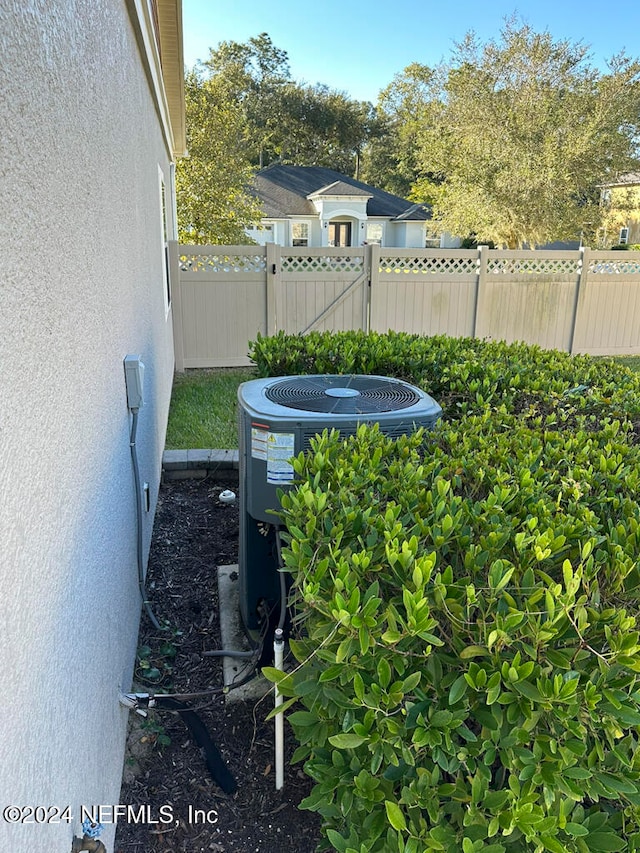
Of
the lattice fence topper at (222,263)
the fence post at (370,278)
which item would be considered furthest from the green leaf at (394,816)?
the fence post at (370,278)

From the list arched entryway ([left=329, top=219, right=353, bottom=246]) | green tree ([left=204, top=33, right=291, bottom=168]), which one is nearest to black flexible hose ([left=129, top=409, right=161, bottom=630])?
arched entryway ([left=329, top=219, right=353, bottom=246])

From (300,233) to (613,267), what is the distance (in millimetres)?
18011

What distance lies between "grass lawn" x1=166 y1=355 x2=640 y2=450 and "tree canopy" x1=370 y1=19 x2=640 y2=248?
970 centimetres

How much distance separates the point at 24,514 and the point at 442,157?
18134 mm

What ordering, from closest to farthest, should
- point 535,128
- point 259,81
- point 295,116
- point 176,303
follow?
1. point 176,303
2. point 535,128
3. point 295,116
4. point 259,81

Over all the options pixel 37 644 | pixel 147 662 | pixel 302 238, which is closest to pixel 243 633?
pixel 147 662

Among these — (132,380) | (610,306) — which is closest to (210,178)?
(610,306)

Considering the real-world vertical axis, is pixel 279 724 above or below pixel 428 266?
below

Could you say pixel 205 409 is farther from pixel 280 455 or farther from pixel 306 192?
pixel 306 192

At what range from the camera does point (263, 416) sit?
8.26ft

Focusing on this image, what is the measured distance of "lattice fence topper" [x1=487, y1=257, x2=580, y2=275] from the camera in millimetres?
10148

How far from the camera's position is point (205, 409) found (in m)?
6.95

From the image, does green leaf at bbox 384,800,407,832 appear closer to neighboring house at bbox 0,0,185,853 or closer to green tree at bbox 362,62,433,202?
neighboring house at bbox 0,0,185,853

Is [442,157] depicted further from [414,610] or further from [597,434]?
[414,610]
